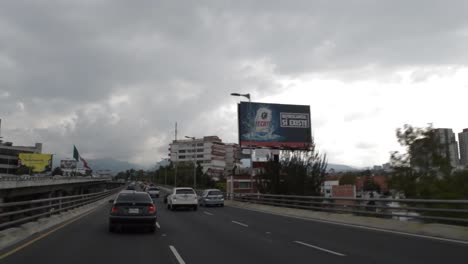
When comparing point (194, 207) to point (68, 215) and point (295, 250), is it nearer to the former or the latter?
point (68, 215)

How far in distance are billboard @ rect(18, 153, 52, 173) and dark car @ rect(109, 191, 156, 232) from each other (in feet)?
351

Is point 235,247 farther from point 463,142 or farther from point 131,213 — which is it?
point 463,142

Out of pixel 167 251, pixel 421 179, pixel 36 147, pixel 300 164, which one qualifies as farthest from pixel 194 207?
pixel 36 147

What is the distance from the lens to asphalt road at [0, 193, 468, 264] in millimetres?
9555

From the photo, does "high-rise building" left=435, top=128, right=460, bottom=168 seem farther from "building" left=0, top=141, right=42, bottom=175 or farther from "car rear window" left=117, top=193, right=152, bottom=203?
"building" left=0, top=141, right=42, bottom=175

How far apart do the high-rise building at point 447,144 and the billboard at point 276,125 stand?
22063 mm

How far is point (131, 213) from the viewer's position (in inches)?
587

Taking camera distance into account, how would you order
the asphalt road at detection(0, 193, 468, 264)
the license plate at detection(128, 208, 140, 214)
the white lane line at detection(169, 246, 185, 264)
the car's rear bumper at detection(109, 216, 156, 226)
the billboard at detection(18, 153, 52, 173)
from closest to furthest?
1. the white lane line at detection(169, 246, 185, 264)
2. the asphalt road at detection(0, 193, 468, 264)
3. the car's rear bumper at detection(109, 216, 156, 226)
4. the license plate at detection(128, 208, 140, 214)
5. the billboard at detection(18, 153, 52, 173)

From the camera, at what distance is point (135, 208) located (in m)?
15.0

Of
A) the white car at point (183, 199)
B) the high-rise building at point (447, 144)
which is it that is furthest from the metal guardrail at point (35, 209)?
the high-rise building at point (447, 144)

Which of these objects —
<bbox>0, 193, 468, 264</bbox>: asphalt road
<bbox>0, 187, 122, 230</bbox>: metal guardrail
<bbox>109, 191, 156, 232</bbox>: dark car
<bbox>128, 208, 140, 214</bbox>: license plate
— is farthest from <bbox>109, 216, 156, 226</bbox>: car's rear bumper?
<bbox>0, 187, 122, 230</bbox>: metal guardrail

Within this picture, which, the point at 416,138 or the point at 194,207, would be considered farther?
the point at 194,207

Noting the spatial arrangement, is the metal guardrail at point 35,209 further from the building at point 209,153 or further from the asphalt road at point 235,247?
the building at point 209,153

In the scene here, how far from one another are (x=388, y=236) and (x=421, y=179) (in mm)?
12996
